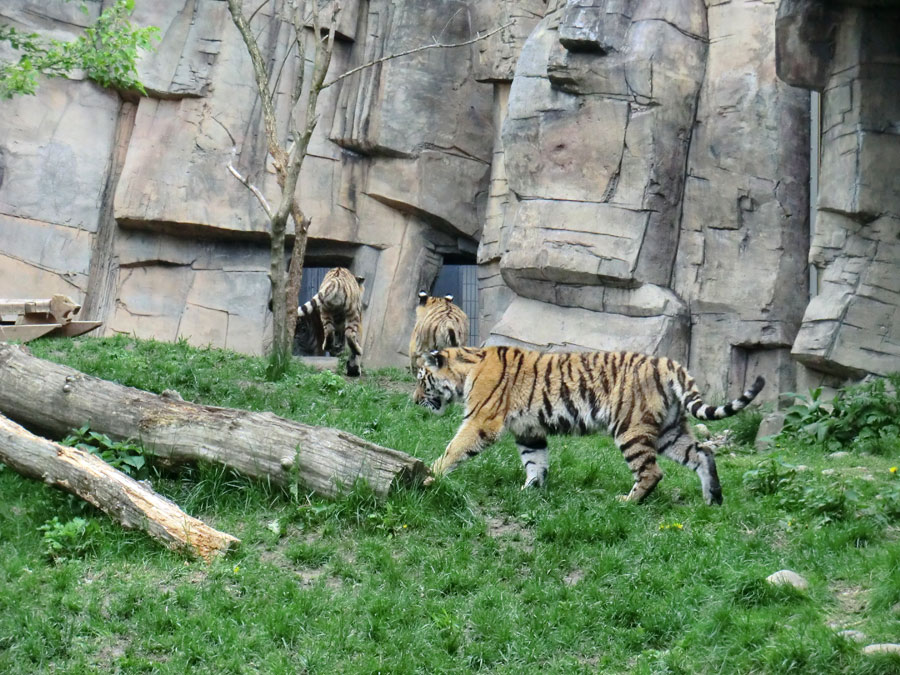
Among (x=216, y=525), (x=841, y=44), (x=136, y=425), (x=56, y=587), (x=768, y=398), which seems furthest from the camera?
(x=768, y=398)

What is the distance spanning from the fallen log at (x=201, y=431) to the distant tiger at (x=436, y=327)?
6002 mm

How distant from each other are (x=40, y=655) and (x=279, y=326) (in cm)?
640

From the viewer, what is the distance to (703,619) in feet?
18.3

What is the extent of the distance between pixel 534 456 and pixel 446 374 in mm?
957

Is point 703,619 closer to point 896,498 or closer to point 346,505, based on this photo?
point 896,498

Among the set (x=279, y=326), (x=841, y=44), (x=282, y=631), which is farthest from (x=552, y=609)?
(x=841, y=44)

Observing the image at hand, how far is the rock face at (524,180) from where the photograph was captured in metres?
11.4

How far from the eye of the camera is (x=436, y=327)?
45.0 ft

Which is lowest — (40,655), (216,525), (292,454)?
(40,655)

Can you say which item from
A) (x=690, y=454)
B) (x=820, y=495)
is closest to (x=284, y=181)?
(x=690, y=454)

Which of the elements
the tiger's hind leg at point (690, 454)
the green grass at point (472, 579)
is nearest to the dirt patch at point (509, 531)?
the green grass at point (472, 579)

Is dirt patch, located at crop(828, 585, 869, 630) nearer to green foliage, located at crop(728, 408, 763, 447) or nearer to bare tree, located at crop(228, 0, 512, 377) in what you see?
green foliage, located at crop(728, 408, 763, 447)

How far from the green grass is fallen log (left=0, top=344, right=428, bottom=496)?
0.15 m

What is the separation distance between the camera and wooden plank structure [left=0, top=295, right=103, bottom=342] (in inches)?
507
